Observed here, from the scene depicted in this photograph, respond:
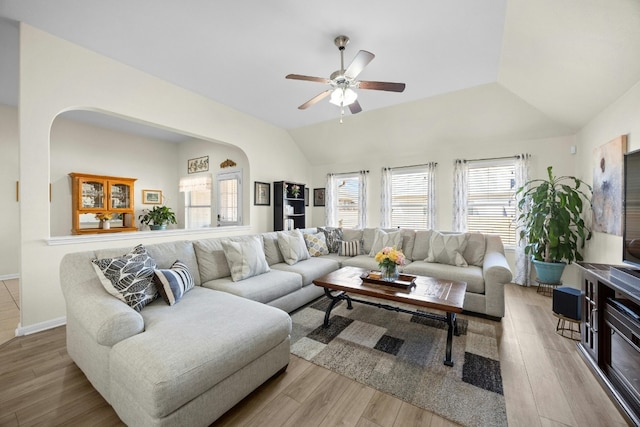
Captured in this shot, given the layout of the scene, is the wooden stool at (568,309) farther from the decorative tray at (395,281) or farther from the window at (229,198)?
the window at (229,198)

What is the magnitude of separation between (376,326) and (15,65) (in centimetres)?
533

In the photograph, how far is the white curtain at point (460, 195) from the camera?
4723 millimetres

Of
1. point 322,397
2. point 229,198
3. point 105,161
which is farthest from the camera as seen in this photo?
point 229,198

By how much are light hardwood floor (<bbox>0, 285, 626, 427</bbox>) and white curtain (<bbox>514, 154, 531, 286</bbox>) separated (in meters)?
2.20

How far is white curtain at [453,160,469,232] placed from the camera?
4723 millimetres

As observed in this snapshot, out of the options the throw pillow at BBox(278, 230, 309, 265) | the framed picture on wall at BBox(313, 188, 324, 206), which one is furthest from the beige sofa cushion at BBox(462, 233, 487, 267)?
the framed picture on wall at BBox(313, 188, 324, 206)

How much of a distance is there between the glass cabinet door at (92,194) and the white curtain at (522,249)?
25.7ft

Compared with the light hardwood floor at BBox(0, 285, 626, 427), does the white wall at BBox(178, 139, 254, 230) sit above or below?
above

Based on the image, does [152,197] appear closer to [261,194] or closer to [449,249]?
[261,194]

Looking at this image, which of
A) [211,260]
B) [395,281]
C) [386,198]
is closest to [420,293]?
[395,281]

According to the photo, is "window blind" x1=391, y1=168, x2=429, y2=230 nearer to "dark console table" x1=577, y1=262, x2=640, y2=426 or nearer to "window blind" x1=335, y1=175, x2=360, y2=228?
"window blind" x1=335, y1=175, x2=360, y2=228

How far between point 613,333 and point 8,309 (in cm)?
600

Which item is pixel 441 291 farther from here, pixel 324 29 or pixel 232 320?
pixel 324 29

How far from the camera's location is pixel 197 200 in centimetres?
643
